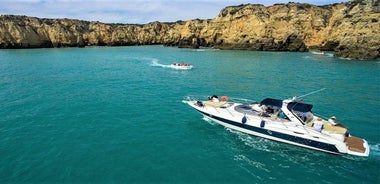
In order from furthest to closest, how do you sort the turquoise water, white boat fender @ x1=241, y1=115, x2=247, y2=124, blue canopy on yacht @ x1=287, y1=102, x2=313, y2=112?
white boat fender @ x1=241, y1=115, x2=247, y2=124 → blue canopy on yacht @ x1=287, y1=102, x2=313, y2=112 → the turquoise water

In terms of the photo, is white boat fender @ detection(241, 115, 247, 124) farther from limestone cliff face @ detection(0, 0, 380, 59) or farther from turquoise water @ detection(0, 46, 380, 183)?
limestone cliff face @ detection(0, 0, 380, 59)

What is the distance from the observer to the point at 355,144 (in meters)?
17.3

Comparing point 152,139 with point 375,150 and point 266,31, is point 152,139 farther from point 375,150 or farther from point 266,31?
A: point 266,31

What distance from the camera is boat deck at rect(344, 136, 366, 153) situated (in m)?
16.8

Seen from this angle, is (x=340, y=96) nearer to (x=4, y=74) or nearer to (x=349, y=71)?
(x=349, y=71)

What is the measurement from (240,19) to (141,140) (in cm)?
9850

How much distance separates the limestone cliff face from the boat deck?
58020mm

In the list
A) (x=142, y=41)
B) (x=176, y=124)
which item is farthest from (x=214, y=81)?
(x=142, y=41)

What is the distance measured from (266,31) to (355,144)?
289 feet

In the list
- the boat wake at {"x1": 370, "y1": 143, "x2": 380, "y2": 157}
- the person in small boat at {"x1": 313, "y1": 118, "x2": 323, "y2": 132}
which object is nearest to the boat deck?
the boat wake at {"x1": 370, "y1": 143, "x2": 380, "y2": 157}

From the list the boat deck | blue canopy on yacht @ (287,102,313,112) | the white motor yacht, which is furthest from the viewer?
blue canopy on yacht @ (287,102,313,112)

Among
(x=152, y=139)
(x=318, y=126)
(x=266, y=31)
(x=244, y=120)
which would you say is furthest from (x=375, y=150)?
(x=266, y=31)

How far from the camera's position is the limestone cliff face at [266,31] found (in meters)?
70.6

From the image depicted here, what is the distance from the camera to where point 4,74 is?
4512cm
